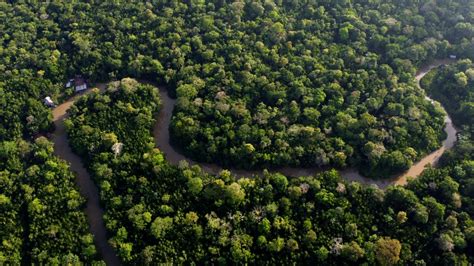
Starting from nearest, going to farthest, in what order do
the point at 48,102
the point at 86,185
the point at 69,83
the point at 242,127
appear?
the point at 86,185 → the point at 242,127 → the point at 48,102 → the point at 69,83

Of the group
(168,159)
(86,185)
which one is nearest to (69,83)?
(86,185)

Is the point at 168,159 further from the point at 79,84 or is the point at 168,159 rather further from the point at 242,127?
the point at 79,84

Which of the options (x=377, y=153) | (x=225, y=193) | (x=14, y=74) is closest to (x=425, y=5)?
(x=377, y=153)

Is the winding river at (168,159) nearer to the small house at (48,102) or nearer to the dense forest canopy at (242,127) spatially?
the small house at (48,102)

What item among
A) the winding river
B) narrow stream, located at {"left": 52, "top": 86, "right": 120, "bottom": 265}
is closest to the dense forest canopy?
the winding river

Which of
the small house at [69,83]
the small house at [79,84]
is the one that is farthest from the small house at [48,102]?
the small house at [79,84]

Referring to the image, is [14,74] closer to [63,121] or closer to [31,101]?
[31,101]
